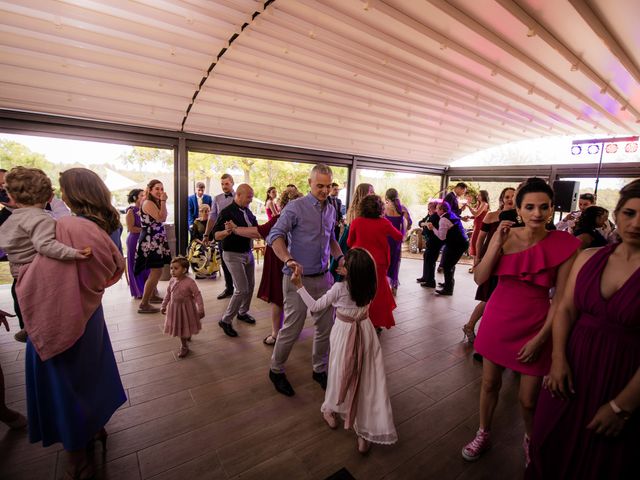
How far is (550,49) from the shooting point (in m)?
3.83

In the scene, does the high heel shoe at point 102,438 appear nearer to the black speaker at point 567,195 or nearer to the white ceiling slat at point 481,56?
the white ceiling slat at point 481,56

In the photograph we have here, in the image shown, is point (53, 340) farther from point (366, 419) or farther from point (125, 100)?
point (125, 100)

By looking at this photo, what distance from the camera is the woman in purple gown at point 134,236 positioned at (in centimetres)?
424

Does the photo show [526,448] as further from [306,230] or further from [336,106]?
[336,106]

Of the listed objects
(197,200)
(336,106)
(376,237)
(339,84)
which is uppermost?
(339,84)

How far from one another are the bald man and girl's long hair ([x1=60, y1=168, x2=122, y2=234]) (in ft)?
5.38

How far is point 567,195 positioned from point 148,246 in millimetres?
8088

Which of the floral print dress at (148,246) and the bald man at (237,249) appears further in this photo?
the floral print dress at (148,246)

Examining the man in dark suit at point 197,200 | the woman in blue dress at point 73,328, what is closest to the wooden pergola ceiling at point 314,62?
the man in dark suit at point 197,200

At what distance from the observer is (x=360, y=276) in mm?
1865

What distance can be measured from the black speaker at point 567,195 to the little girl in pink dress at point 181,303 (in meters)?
7.44

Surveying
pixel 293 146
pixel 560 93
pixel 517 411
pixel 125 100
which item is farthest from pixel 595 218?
pixel 125 100

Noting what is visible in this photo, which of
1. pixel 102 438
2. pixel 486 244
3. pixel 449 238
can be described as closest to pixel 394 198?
pixel 449 238

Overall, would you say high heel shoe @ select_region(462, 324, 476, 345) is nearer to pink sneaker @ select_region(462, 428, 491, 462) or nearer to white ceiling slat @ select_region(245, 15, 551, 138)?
pink sneaker @ select_region(462, 428, 491, 462)
